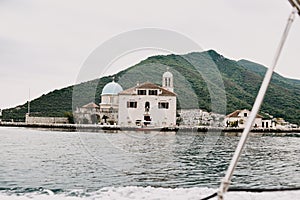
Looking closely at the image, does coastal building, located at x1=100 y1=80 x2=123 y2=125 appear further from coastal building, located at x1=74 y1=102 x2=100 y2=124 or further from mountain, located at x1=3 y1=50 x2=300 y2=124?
mountain, located at x1=3 y1=50 x2=300 y2=124

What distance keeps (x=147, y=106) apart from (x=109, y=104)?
369 cm

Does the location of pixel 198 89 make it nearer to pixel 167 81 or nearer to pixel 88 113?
pixel 167 81

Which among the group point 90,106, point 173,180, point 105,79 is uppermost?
point 105,79

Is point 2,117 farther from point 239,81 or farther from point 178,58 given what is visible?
point 239,81

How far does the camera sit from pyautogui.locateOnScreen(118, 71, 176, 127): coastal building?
138 feet

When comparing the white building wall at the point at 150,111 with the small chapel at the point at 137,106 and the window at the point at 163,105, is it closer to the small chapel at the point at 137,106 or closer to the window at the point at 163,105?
the small chapel at the point at 137,106

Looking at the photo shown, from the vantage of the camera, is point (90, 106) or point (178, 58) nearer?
point (90, 106)

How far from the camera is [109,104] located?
1722 inches

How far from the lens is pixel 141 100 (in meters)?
42.4

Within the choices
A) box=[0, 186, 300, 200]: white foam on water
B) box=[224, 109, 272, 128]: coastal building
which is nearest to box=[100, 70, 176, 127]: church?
box=[224, 109, 272, 128]: coastal building

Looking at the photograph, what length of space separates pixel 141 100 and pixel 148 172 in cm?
3387

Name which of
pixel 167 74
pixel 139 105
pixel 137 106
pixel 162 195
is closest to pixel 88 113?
pixel 137 106

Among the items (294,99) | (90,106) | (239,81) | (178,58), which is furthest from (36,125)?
(294,99)

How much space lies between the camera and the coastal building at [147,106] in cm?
4209
